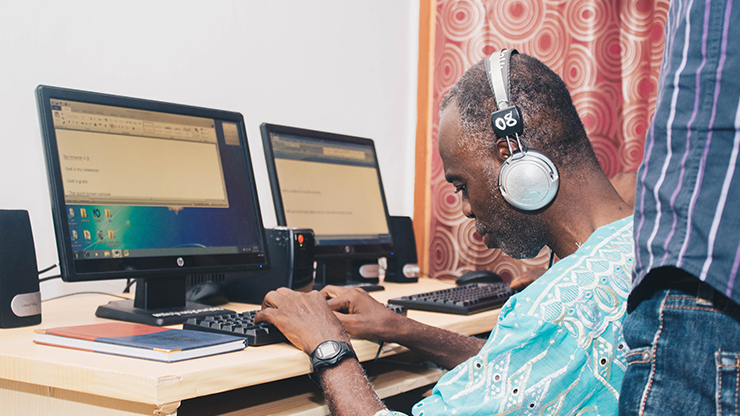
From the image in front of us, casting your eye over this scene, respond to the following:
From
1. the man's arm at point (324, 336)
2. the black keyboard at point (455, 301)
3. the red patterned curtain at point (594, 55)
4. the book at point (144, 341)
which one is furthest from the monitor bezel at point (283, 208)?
the book at point (144, 341)

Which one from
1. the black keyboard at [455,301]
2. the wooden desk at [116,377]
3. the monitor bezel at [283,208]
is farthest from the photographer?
the monitor bezel at [283,208]

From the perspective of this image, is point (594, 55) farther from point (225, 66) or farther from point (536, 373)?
point (536, 373)

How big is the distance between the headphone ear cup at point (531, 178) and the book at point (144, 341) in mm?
496

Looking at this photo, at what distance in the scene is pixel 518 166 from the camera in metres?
0.92

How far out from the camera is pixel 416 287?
5.90ft

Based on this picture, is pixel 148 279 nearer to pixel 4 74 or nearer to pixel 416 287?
pixel 4 74

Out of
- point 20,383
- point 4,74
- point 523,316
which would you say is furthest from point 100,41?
point 523,316

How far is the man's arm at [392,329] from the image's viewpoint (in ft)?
3.28

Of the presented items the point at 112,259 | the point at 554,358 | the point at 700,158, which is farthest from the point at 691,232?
the point at 112,259

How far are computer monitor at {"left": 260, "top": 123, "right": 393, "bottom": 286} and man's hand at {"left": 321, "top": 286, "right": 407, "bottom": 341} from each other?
20.2 inches

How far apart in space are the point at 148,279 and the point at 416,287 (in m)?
0.90

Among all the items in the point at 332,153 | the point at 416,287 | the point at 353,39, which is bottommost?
the point at 416,287

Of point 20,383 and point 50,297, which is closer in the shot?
point 20,383

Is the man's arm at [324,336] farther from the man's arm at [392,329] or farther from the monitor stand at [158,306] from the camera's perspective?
the monitor stand at [158,306]
